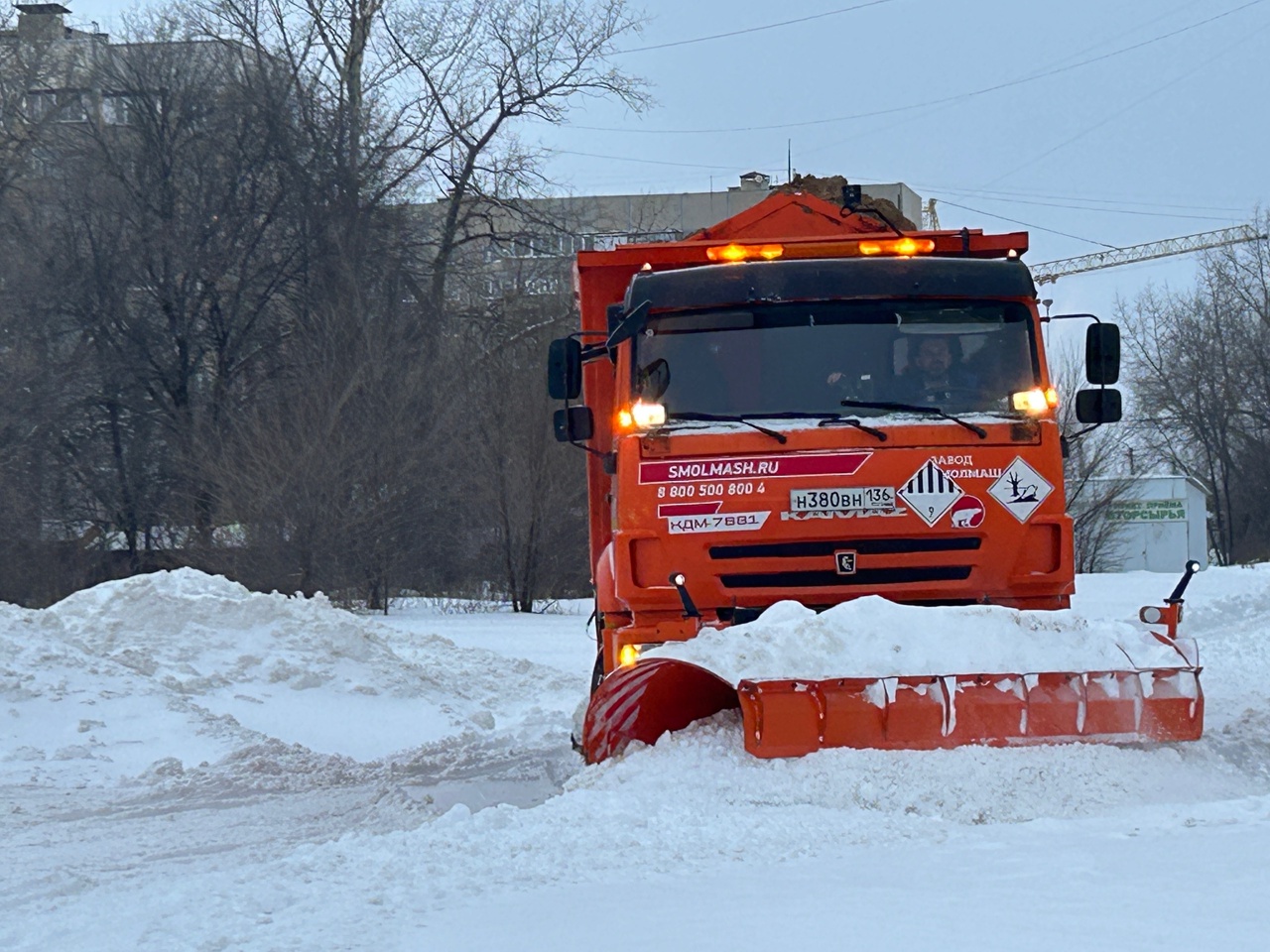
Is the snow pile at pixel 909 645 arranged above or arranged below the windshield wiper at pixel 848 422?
below

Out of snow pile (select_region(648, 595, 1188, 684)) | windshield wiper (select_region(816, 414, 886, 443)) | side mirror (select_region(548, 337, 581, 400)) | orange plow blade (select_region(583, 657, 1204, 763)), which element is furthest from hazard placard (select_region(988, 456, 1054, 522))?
side mirror (select_region(548, 337, 581, 400))

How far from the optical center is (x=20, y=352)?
25.7 meters

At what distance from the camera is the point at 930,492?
22.4 ft

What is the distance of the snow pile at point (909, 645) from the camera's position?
586 cm

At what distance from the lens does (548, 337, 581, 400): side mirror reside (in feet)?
25.9

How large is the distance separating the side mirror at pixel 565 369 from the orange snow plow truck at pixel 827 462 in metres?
0.31

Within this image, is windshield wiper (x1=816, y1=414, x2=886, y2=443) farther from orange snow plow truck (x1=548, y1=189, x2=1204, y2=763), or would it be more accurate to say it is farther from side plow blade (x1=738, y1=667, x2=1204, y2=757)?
side plow blade (x1=738, y1=667, x2=1204, y2=757)

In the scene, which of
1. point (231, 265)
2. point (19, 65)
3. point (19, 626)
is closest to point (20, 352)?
point (231, 265)

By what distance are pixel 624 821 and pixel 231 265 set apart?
26.7 meters

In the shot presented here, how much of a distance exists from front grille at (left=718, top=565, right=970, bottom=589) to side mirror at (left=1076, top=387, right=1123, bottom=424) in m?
1.71

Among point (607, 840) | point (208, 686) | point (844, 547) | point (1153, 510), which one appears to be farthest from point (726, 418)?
point (1153, 510)

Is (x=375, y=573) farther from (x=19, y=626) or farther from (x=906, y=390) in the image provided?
(x=906, y=390)

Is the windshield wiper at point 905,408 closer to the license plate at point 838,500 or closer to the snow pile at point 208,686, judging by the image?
the license plate at point 838,500

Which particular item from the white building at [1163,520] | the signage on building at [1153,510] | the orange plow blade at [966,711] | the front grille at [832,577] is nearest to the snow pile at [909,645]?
the orange plow blade at [966,711]
